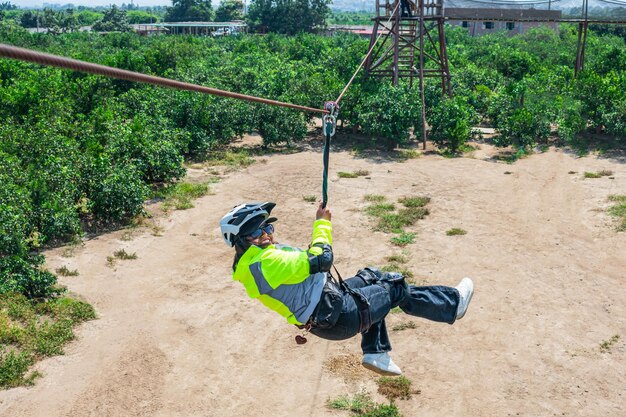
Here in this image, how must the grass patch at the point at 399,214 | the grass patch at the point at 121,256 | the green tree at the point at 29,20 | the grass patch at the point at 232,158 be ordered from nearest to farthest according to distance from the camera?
1. the grass patch at the point at 121,256
2. the grass patch at the point at 399,214
3. the grass patch at the point at 232,158
4. the green tree at the point at 29,20

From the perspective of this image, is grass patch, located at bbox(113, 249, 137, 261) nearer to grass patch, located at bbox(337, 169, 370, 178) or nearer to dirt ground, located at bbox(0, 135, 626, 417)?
dirt ground, located at bbox(0, 135, 626, 417)

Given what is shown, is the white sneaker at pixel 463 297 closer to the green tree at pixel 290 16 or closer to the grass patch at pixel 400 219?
the grass patch at pixel 400 219

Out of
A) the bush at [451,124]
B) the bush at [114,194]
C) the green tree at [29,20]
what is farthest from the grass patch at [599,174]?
the green tree at [29,20]

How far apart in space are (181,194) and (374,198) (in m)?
5.22

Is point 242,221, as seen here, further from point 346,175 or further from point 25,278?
point 346,175

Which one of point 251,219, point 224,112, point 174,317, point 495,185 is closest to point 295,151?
point 224,112

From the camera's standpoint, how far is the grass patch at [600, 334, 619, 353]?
407 inches

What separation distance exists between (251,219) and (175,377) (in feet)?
15.3

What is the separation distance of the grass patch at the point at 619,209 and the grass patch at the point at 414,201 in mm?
4527

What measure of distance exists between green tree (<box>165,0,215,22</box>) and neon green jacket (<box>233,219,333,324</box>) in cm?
10761

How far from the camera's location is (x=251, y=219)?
612 cm

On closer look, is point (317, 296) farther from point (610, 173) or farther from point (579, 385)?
point (610, 173)

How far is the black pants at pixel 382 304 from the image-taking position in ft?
21.0

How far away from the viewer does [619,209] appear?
16.5m
